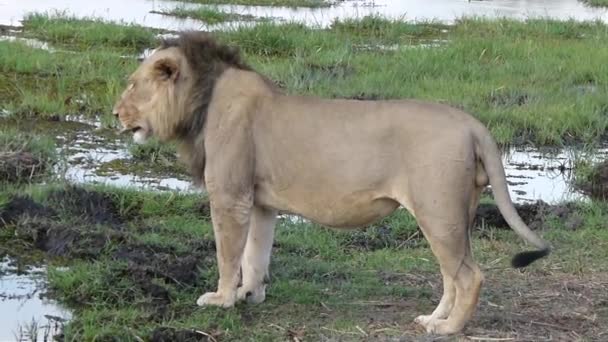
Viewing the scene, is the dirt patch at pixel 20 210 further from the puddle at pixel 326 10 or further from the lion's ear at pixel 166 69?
the puddle at pixel 326 10

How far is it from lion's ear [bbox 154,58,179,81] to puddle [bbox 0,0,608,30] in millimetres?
9253

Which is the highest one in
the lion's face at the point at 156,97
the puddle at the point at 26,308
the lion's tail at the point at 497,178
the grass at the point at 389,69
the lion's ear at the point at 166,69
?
the lion's ear at the point at 166,69

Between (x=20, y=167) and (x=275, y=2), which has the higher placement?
(x=275, y=2)

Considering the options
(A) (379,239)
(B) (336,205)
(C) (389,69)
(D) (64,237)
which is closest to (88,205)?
(D) (64,237)

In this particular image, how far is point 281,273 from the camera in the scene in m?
6.71

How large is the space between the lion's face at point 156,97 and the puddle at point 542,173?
11.2 feet

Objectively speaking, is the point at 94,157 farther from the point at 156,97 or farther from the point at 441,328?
the point at 441,328

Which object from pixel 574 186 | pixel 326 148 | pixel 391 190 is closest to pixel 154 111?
pixel 326 148

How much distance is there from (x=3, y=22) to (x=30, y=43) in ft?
6.73

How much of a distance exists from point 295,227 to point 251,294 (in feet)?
5.09

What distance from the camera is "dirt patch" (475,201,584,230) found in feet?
26.6

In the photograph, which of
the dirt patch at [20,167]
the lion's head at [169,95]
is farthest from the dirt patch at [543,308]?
the dirt patch at [20,167]

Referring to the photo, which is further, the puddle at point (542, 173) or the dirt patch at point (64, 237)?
the puddle at point (542, 173)

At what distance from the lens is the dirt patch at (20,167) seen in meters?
8.31
